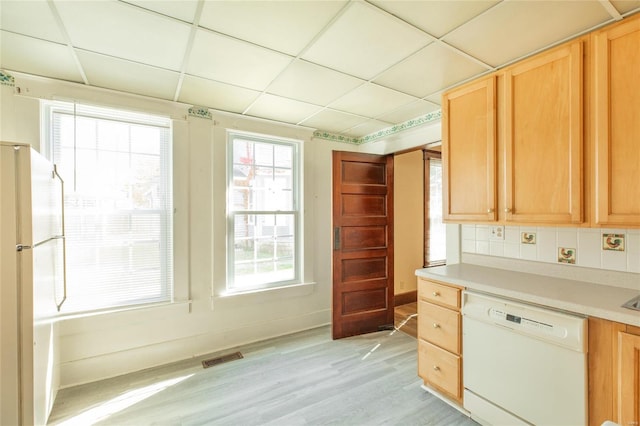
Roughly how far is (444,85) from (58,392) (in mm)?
3952

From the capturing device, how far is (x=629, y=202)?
4.38 ft

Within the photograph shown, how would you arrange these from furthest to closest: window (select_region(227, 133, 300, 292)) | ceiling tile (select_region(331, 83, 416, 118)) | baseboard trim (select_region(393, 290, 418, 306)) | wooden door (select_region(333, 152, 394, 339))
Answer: baseboard trim (select_region(393, 290, 418, 306)), wooden door (select_region(333, 152, 394, 339)), window (select_region(227, 133, 300, 292)), ceiling tile (select_region(331, 83, 416, 118))

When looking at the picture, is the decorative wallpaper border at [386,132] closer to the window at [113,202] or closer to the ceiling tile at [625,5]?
the ceiling tile at [625,5]

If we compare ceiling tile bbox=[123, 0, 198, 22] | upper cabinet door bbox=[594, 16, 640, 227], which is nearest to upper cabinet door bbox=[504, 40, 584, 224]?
upper cabinet door bbox=[594, 16, 640, 227]

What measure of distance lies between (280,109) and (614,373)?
9.55ft

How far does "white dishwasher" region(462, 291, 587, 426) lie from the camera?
1313 millimetres

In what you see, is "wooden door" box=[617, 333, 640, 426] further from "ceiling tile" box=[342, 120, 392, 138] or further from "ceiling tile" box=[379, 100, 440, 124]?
"ceiling tile" box=[342, 120, 392, 138]

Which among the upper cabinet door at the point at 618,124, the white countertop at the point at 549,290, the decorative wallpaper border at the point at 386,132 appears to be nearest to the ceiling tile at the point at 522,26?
the upper cabinet door at the point at 618,124

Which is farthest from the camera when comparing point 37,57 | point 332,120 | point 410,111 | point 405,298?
point 405,298

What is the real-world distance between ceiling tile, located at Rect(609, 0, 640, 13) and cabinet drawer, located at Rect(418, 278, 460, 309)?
1.72 m

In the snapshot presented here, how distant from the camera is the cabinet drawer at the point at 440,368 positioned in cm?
184

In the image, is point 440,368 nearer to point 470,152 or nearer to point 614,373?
point 614,373

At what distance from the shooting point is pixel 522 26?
1.48m

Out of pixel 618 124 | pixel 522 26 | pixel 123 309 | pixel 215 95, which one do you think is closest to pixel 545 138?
pixel 618 124
